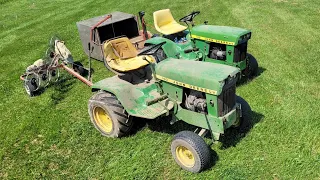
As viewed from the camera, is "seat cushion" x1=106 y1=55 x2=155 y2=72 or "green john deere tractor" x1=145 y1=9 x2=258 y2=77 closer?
"seat cushion" x1=106 y1=55 x2=155 y2=72

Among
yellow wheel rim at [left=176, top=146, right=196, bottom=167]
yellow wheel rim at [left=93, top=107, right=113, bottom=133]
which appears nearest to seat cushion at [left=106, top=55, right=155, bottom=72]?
yellow wheel rim at [left=93, top=107, right=113, bottom=133]

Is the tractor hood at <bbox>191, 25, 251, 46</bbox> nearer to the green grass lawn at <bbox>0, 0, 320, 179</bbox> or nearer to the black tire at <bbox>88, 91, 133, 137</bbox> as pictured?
the green grass lawn at <bbox>0, 0, 320, 179</bbox>

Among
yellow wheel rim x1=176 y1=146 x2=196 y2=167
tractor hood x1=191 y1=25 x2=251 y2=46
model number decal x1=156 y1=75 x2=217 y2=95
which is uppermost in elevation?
model number decal x1=156 y1=75 x2=217 y2=95

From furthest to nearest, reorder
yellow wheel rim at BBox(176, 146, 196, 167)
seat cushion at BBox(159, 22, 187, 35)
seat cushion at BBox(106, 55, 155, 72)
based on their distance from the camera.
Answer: seat cushion at BBox(159, 22, 187, 35)
seat cushion at BBox(106, 55, 155, 72)
yellow wheel rim at BBox(176, 146, 196, 167)

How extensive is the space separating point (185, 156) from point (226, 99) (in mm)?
987

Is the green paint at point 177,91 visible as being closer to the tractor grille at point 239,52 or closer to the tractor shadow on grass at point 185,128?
the tractor shadow on grass at point 185,128

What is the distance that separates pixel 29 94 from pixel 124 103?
9.97 feet

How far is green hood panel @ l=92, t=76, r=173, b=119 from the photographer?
5.04 m

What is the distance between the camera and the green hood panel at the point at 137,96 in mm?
5035

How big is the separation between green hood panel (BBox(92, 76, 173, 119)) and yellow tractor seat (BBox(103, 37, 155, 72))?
1.74 feet

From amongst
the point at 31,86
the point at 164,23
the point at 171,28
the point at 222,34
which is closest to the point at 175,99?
the point at 222,34

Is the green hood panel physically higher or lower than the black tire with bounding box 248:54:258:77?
higher

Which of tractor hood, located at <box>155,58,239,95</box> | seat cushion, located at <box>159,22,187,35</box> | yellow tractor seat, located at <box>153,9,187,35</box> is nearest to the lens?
tractor hood, located at <box>155,58,239,95</box>

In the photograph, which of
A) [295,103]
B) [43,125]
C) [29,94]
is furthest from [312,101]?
[29,94]
